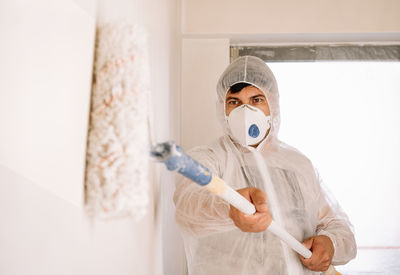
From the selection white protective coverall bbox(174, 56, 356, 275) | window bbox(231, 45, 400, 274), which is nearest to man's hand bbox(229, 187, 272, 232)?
white protective coverall bbox(174, 56, 356, 275)

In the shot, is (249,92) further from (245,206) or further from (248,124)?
(245,206)

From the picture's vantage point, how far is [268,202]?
4.03 feet

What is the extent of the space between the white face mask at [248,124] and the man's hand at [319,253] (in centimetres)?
41

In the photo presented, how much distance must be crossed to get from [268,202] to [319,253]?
0.24 meters

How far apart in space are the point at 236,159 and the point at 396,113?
52.6 inches

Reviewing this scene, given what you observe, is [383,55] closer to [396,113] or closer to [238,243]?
[396,113]

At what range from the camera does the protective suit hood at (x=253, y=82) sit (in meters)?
1.35

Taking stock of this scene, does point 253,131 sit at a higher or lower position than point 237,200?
higher

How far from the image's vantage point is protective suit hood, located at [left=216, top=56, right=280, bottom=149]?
135cm

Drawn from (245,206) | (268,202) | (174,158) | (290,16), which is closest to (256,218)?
(245,206)

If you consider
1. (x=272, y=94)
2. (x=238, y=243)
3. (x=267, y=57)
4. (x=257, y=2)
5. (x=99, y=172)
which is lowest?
(x=238, y=243)

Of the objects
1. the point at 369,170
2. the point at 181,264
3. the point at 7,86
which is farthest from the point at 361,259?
the point at 7,86

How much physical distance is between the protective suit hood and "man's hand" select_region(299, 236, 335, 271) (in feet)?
1.29

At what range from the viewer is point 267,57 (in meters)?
2.10
